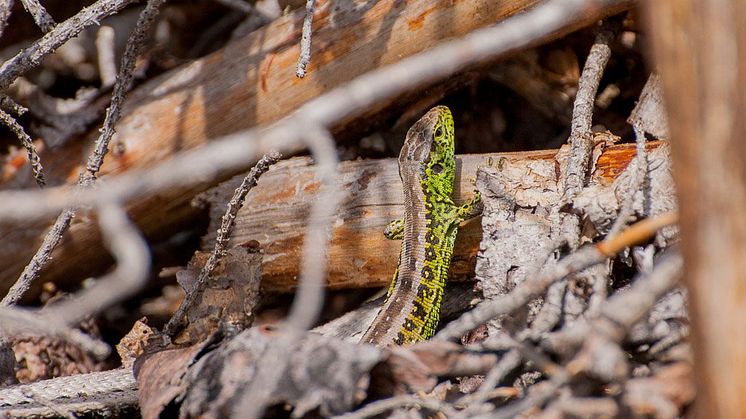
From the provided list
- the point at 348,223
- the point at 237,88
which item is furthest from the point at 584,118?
the point at 237,88

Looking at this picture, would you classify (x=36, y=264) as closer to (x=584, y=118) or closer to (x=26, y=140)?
(x=26, y=140)

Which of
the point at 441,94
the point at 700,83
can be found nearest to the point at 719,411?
the point at 700,83

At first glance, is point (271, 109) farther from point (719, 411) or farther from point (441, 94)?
point (719, 411)

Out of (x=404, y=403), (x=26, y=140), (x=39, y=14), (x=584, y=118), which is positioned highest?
(x=39, y=14)

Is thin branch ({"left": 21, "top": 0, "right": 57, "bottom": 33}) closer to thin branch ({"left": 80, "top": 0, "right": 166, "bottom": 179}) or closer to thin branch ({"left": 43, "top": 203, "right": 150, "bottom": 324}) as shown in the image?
thin branch ({"left": 80, "top": 0, "right": 166, "bottom": 179})

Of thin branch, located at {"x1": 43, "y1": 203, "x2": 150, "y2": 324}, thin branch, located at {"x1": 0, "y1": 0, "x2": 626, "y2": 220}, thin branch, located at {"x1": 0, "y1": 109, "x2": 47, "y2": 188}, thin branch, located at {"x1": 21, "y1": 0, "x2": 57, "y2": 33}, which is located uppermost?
thin branch, located at {"x1": 21, "y1": 0, "x2": 57, "y2": 33}

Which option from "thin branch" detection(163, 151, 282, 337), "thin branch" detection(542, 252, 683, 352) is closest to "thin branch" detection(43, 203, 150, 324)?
"thin branch" detection(542, 252, 683, 352)
